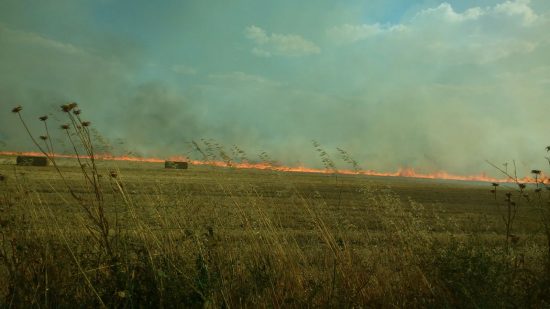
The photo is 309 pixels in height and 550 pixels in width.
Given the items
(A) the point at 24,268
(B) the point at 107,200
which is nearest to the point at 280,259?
(A) the point at 24,268

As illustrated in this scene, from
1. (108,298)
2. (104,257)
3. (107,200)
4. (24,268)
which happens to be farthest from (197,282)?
(107,200)

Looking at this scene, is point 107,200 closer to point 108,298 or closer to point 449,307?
point 108,298

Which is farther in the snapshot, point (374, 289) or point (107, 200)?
point (107, 200)

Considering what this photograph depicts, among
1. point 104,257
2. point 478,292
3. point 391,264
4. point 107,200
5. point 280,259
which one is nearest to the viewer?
point 478,292

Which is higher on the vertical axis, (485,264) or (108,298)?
(485,264)

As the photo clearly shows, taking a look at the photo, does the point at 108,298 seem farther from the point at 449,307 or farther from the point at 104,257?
the point at 449,307

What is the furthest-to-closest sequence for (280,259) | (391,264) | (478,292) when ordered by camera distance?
(391,264) → (280,259) → (478,292)

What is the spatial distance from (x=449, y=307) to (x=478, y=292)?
24 cm

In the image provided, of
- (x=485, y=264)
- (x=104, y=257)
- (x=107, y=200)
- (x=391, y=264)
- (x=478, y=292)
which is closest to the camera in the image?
(x=478, y=292)

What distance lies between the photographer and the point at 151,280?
11.2 feet

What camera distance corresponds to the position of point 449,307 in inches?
128

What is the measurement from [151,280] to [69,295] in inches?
27.5

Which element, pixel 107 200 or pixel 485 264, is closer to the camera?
pixel 485 264

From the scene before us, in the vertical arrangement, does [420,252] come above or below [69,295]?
above
